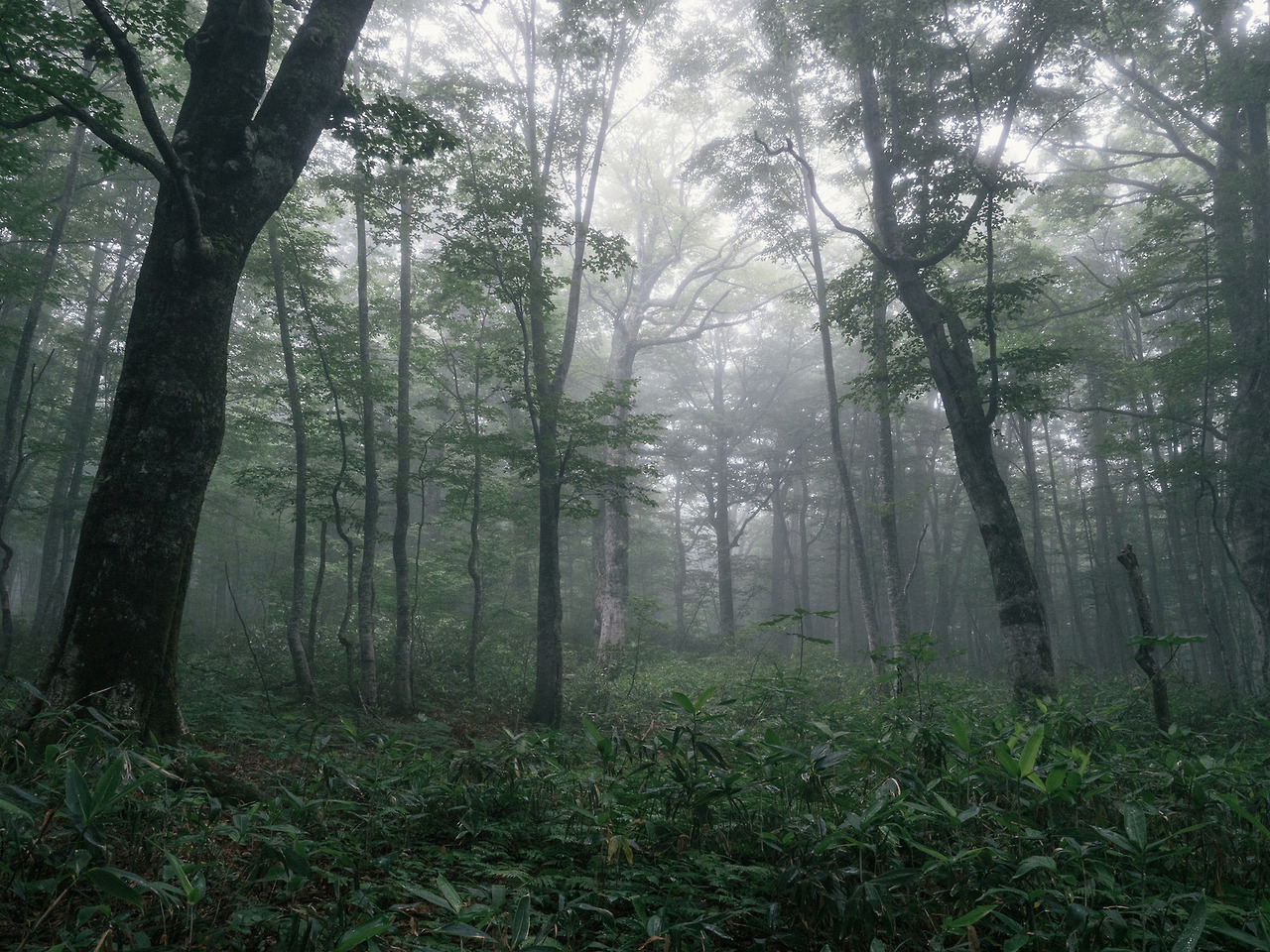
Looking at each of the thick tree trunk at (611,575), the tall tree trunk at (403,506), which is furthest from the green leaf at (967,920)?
the thick tree trunk at (611,575)

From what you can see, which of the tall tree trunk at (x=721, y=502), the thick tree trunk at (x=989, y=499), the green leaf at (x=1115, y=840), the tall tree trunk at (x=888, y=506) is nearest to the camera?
the green leaf at (x=1115, y=840)

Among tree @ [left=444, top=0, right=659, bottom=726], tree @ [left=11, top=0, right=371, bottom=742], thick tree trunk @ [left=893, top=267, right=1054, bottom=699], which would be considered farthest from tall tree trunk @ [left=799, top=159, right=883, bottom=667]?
tree @ [left=11, top=0, right=371, bottom=742]

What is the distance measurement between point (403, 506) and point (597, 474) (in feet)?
10.7

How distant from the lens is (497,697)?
32.6ft

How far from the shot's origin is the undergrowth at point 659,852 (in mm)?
1749

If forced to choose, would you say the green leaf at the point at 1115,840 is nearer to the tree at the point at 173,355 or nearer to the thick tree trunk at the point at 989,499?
the tree at the point at 173,355

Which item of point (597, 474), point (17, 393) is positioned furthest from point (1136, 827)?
point (17, 393)

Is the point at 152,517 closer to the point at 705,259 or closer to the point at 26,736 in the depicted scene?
the point at 26,736

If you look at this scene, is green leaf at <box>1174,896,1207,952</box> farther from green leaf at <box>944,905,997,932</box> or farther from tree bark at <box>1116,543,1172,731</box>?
tree bark at <box>1116,543,1172,731</box>

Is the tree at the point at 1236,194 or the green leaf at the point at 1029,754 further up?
the tree at the point at 1236,194

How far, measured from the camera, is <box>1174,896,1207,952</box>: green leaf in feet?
4.98

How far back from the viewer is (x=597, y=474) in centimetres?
929

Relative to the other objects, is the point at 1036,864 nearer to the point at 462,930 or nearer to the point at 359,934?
the point at 462,930

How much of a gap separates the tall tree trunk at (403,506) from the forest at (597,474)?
0.07m
